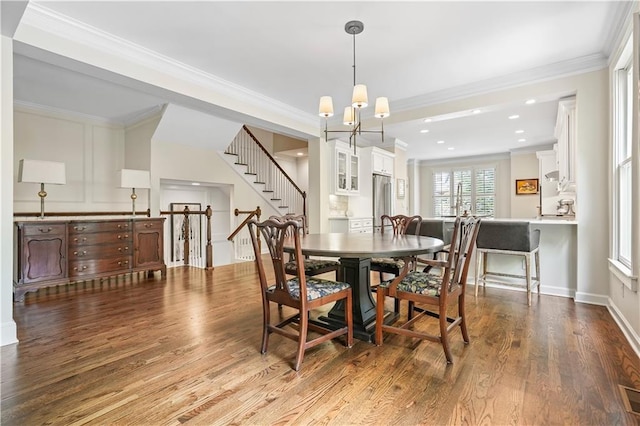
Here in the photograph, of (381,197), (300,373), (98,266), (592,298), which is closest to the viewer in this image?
(300,373)

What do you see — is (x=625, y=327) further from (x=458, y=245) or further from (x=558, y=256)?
(x=458, y=245)

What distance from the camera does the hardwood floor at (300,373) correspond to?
4.98 feet

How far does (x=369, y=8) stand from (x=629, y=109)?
2411 mm

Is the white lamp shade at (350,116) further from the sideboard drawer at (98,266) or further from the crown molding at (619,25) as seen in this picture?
the sideboard drawer at (98,266)

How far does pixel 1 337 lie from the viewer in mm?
2283

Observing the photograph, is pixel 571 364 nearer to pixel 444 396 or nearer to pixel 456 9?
pixel 444 396

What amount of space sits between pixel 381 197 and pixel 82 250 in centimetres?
485

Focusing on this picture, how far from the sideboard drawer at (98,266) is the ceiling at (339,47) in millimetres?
2246

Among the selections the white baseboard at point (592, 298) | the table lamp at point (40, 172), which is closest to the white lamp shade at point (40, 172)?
the table lamp at point (40, 172)

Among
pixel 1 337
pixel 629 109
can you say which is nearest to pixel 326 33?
pixel 629 109

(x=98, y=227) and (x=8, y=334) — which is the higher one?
(x=98, y=227)

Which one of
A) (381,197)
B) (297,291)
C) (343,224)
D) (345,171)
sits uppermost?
(345,171)

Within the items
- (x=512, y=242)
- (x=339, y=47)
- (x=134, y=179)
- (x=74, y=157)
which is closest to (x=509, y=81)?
(x=512, y=242)

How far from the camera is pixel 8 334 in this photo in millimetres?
2316
